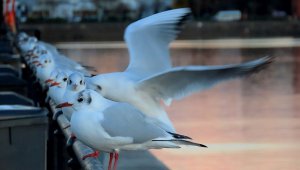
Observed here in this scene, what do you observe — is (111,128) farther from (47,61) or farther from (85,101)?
(47,61)

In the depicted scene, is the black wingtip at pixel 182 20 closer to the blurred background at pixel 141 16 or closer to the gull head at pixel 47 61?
the gull head at pixel 47 61

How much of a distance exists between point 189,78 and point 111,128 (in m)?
0.95

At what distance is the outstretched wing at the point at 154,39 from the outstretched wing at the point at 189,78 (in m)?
1.01

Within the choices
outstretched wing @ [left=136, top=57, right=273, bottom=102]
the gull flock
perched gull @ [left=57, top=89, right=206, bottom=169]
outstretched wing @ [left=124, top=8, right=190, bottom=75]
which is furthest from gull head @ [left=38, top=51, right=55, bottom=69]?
perched gull @ [left=57, top=89, right=206, bottom=169]

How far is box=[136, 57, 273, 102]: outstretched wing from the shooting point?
443cm

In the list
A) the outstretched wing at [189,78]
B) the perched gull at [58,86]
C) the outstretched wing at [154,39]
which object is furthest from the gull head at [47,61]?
the outstretched wing at [189,78]

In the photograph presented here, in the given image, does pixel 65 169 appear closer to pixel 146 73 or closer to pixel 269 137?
pixel 146 73

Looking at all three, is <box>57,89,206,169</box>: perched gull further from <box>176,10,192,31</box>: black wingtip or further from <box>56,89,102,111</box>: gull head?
<box>176,10,192,31</box>: black wingtip

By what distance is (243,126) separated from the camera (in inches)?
406

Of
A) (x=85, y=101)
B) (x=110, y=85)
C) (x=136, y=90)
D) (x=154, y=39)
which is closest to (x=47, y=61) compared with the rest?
(x=154, y=39)

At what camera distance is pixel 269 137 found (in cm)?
934

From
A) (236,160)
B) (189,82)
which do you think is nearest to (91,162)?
(189,82)

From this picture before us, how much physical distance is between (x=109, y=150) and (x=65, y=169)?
3.57 ft

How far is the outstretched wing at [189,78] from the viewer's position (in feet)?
14.5
